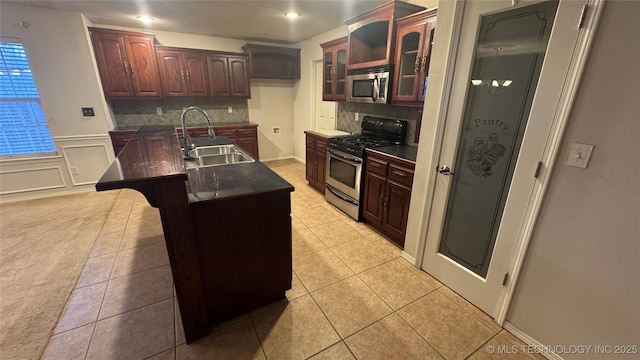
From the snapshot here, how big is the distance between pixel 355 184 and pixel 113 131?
12.7 feet

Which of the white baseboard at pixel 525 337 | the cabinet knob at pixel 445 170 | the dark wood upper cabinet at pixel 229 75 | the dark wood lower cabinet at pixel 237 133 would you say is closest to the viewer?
the white baseboard at pixel 525 337

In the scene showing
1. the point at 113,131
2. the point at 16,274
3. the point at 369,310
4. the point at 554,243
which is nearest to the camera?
the point at 554,243

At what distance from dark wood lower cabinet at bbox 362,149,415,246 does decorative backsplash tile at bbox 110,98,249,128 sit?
364 cm

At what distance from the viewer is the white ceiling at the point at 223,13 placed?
3.02m

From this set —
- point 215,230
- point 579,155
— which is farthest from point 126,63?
point 579,155

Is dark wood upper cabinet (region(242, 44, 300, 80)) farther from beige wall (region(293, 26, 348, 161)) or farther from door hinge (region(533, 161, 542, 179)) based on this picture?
door hinge (region(533, 161, 542, 179))

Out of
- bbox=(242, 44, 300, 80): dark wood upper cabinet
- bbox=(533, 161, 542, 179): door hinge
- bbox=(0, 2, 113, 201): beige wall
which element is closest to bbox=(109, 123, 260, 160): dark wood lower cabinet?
bbox=(242, 44, 300, 80): dark wood upper cabinet

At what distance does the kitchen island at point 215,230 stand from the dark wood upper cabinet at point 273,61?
376 centimetres

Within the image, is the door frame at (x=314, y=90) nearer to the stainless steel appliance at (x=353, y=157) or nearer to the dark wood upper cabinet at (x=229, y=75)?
the dark wood upper cabinet at (x=229, y=75)

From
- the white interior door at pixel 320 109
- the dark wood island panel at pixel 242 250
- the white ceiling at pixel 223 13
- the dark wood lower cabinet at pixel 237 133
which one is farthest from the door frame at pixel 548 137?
the dark wood lower cabinet at pixel 237 133

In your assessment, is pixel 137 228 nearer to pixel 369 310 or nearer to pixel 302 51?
pixel 369 310

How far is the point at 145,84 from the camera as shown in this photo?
414cm

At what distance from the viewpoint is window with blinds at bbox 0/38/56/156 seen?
3.31 metres

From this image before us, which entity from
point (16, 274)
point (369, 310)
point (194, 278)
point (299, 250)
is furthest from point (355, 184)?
point (16, 274)
